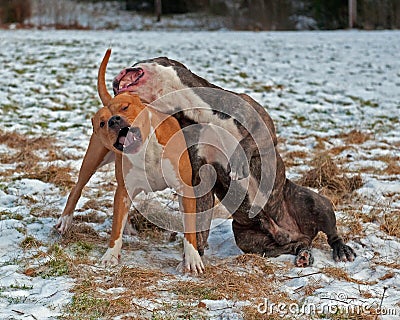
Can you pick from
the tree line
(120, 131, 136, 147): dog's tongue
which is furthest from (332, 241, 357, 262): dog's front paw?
the tree line

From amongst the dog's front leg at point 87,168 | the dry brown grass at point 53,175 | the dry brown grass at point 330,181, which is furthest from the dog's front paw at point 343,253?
the dry brown grass at point 53,175

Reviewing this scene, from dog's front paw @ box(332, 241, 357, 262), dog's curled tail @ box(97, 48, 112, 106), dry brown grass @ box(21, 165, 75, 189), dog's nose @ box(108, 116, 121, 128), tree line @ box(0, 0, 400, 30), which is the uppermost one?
tree line @ box(0, 0, 400, 30)

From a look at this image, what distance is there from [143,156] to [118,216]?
1.48 feet

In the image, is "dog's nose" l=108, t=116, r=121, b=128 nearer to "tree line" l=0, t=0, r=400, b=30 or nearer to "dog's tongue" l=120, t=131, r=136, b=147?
"dog's tongue" l=120, t=131, r=136, b=147

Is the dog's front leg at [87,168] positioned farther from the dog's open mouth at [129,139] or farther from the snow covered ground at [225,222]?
the dog's open mouth at [129,139]

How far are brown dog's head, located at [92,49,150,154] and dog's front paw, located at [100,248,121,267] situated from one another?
0.65m

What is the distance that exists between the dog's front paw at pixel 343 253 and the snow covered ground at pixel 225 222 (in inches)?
2.5

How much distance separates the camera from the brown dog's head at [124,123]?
333 centimetres

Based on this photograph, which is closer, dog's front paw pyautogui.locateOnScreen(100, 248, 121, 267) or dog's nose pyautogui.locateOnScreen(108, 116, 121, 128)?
dog's nose pyautogui.locateOnScreen(108, 116, 121, 128)

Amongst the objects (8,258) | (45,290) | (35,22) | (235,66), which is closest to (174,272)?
(45,290)

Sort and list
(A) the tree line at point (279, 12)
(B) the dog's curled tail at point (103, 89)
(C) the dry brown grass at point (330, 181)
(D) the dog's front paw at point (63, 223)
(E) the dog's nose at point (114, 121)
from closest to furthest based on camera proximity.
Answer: (E) the dog's nose at point (114, 121)
(B) the dog's curled tail at point (103, 89)
(D) the dog's front paw at point (63, 223)
(C) the dry brown grass at point (330, 181)
(A) the tree line at point (279, 12)

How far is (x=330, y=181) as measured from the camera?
5.38 m

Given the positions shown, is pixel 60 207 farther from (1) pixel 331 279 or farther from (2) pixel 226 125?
(1) pixel 331 279

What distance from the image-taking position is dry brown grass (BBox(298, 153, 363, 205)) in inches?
205
